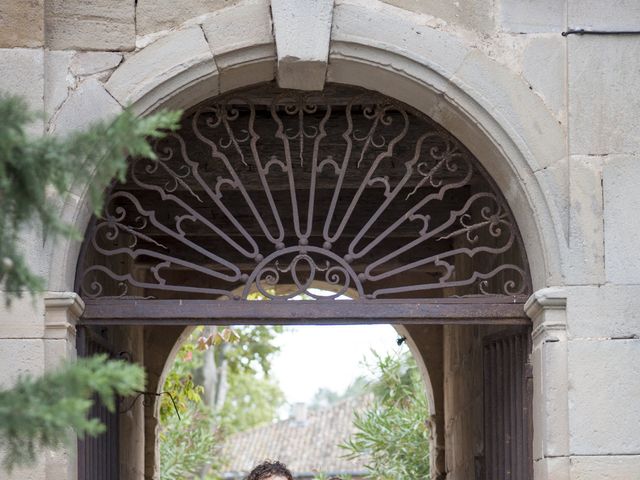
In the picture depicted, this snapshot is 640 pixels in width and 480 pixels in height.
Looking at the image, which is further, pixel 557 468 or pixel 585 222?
pixel 585 222

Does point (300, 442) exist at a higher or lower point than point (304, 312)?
lower

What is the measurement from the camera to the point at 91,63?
5359 mm

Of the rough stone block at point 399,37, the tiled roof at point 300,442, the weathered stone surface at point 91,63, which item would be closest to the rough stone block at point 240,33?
the rough stone block at point 399,37

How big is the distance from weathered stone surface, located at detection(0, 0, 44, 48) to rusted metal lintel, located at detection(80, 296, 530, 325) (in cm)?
106

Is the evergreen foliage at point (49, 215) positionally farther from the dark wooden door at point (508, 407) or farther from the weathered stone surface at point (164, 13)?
the dark wooden door at point (508, 407)

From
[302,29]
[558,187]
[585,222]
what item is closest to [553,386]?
[585,222]

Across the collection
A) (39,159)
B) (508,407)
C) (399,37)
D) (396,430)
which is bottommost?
(396,430)

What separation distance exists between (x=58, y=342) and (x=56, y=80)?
1.01 m

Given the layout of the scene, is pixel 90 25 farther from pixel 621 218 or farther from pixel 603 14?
pixel 621 218

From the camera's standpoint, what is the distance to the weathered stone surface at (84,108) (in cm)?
530

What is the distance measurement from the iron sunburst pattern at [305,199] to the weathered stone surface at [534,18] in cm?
54

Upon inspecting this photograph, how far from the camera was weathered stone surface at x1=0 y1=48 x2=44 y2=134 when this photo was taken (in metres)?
5.26

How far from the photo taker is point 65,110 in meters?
5.30

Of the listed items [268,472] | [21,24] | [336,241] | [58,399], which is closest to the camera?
[58,399]
